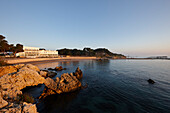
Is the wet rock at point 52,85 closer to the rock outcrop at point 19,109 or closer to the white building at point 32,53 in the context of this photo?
the rock outcrop at point 19,109

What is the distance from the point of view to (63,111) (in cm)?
775

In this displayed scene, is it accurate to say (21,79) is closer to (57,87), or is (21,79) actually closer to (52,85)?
(52,85)

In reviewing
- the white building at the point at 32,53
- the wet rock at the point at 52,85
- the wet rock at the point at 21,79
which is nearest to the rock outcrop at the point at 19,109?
the wet rock at the point at 52,85

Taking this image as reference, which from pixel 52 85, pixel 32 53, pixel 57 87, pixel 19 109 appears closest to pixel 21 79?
pixel 52 85

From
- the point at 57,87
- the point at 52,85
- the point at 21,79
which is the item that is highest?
the point at 21,79

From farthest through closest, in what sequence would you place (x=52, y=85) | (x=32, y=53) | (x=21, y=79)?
(x=32, y=53) → (x=21, y=79) → (x=52, y=85)

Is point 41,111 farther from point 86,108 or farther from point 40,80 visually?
point 40,80

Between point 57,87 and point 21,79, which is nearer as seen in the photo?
point 57,87

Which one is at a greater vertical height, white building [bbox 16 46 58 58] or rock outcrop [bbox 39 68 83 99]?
white building [bbox 16 46 58 58]

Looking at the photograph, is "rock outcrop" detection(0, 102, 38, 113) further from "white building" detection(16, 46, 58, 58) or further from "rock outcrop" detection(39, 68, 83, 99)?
"white building" detection(16, 46, 58, 58)

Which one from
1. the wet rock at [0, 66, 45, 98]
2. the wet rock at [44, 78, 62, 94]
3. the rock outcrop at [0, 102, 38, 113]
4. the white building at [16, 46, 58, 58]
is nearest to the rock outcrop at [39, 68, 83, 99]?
the wet rock at [44, 78, 62, 94]

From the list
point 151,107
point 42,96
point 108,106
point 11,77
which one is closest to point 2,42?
point 11,77

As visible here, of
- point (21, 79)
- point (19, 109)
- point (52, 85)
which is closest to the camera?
point (19, 109)

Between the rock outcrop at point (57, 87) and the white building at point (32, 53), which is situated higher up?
the white building at point (32, 53)
